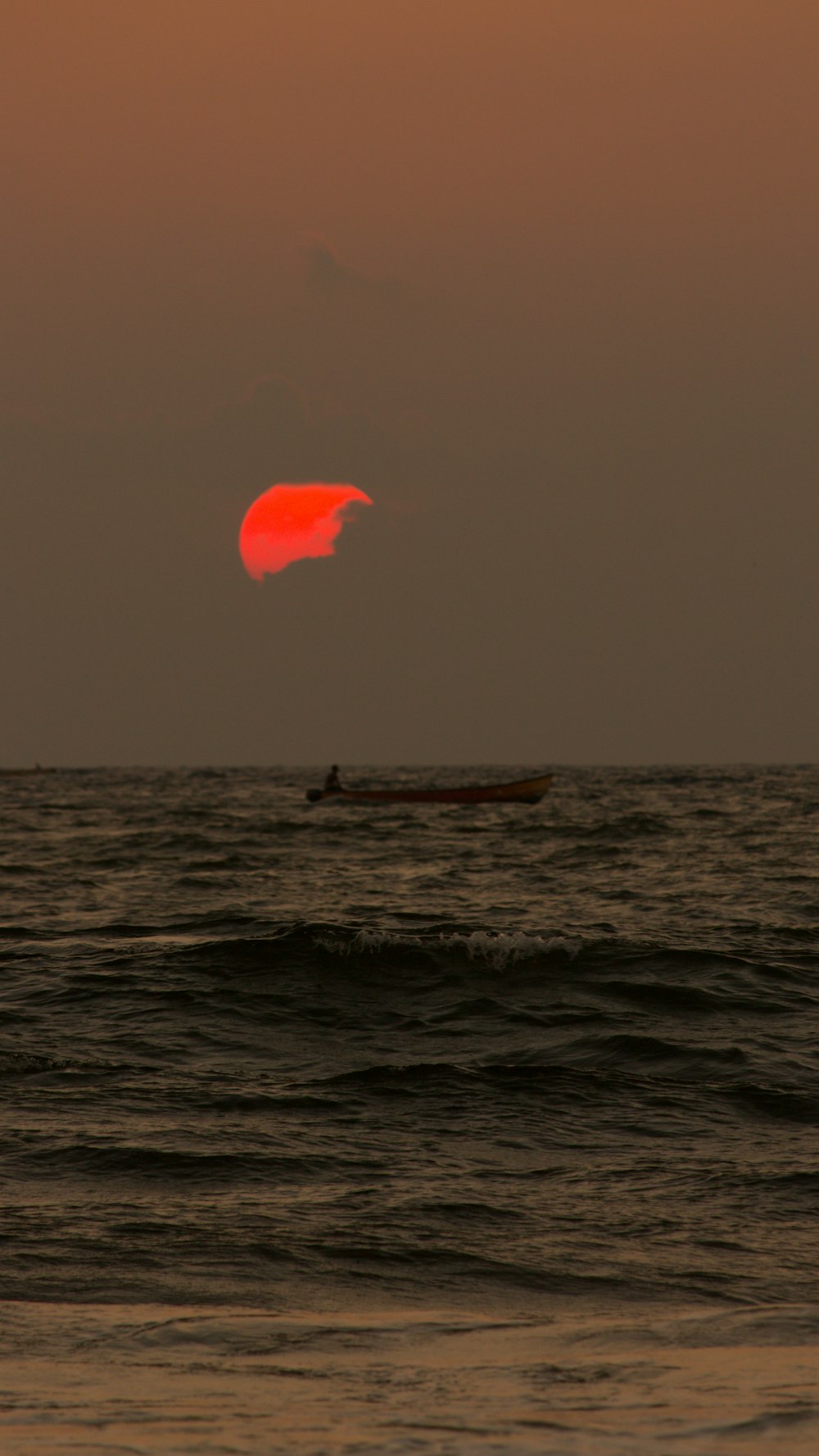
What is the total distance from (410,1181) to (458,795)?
64.9m

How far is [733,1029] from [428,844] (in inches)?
1279

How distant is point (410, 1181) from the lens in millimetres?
9375

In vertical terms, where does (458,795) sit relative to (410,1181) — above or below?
above

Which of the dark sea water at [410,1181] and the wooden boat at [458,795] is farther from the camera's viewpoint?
the wooden boat at [458,795]

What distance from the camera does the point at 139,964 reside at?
1830 centimetres

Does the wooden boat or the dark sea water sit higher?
the wooden boat

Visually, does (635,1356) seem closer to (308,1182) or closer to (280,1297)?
(280,1297)

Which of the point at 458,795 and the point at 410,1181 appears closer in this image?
the point at 410,1181

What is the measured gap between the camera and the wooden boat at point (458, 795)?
241 ft

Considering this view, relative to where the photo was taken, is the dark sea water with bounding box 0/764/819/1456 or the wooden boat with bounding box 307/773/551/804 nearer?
the dark sea water with bounding box 0/764/819/1456

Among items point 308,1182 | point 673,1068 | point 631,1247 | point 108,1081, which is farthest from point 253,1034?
point 631,1247

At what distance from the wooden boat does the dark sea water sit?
159 feet

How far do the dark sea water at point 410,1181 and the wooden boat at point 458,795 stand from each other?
48581mm

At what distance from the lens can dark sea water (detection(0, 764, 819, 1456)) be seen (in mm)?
5340
